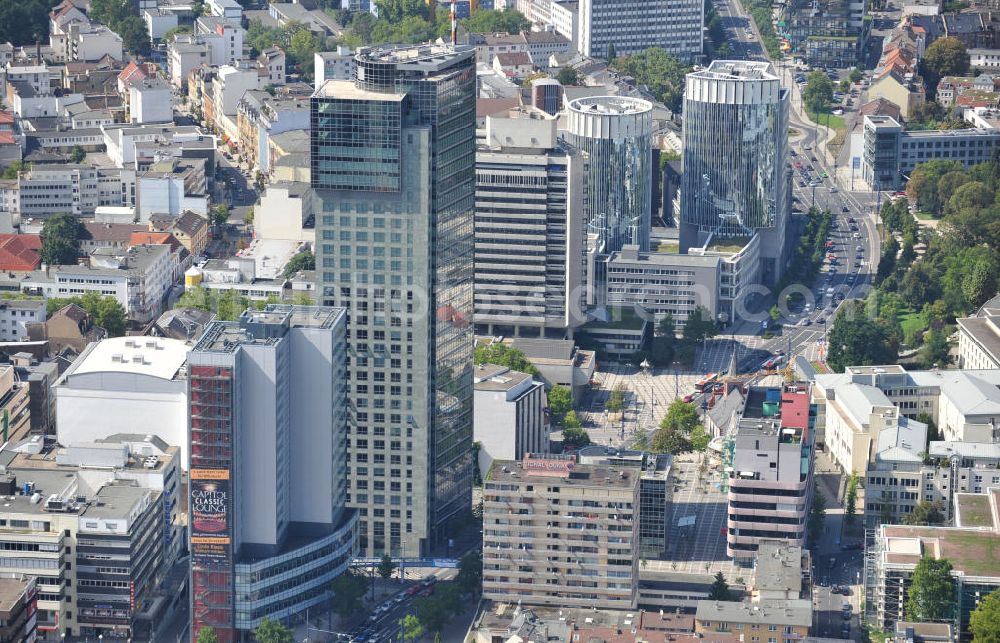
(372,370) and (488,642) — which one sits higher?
(372,370)

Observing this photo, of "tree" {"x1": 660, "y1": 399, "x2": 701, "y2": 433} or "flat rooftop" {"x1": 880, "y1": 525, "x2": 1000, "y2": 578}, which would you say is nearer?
"flat rooftop" {"x1": 880, "y1": 525, "x2": 1000, "y2": 578}

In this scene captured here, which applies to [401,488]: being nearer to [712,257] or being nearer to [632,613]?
[632,613]

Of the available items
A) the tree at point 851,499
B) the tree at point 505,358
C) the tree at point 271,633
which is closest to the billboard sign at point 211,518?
the tree at point 271,633

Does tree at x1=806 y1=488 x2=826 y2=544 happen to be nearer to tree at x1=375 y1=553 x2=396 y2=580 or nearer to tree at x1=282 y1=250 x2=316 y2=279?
tree at x1=375 y1=553 x2=396 y2=580

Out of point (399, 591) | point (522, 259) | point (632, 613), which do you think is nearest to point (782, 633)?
point (632, 613)

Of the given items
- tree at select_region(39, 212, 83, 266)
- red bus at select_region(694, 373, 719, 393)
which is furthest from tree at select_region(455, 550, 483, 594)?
tree at select_region(39, 212, 83, 266)

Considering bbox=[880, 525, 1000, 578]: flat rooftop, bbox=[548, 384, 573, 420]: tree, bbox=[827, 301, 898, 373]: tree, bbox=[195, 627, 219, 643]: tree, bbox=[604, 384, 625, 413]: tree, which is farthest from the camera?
bbox=[827, 301, 898, 373]: tree
